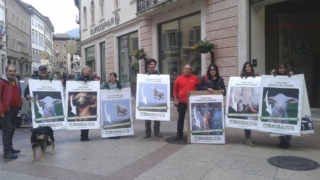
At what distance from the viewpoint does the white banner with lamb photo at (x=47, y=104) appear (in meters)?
7.41

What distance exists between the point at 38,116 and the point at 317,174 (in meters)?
5.79

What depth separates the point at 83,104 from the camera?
7898 millimetres

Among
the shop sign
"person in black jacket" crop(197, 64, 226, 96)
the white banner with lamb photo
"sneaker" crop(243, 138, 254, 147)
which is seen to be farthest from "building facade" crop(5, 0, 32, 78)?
"sneaker" crop(243, 138, 254, 147)

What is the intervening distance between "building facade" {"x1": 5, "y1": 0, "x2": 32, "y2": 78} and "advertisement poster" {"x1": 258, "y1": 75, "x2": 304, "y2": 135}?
153 feet

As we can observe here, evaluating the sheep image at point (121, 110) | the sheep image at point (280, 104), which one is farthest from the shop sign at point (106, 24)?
the sheep image at point (280, 104)

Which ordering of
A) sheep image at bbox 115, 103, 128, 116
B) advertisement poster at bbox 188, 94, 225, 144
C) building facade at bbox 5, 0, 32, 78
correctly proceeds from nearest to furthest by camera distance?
advertisement poster at bbox 188, 94, 225, 144 → sheep image at bbox 115, 103, 128, 116 → building facade at bbox 5, 0, 32, 78

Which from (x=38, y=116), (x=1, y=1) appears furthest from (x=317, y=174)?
Result: (x=1, y=1)

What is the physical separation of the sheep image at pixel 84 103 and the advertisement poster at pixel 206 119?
2.40 meters

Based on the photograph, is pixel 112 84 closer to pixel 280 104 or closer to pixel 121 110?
pixel 121 110

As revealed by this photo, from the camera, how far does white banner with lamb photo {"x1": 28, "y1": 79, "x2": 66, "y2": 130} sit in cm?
741

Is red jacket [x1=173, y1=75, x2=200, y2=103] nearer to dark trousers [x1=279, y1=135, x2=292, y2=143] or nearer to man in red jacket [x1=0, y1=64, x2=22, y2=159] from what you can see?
dark trousers [x1=279, y1=135, x2=292, y2=143]

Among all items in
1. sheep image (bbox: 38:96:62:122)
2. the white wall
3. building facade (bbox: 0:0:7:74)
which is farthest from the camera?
building facade (bbox: 0:0:7:74)

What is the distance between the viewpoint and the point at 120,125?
8.09 meters

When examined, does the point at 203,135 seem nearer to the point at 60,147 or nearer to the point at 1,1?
the point at 60,147
